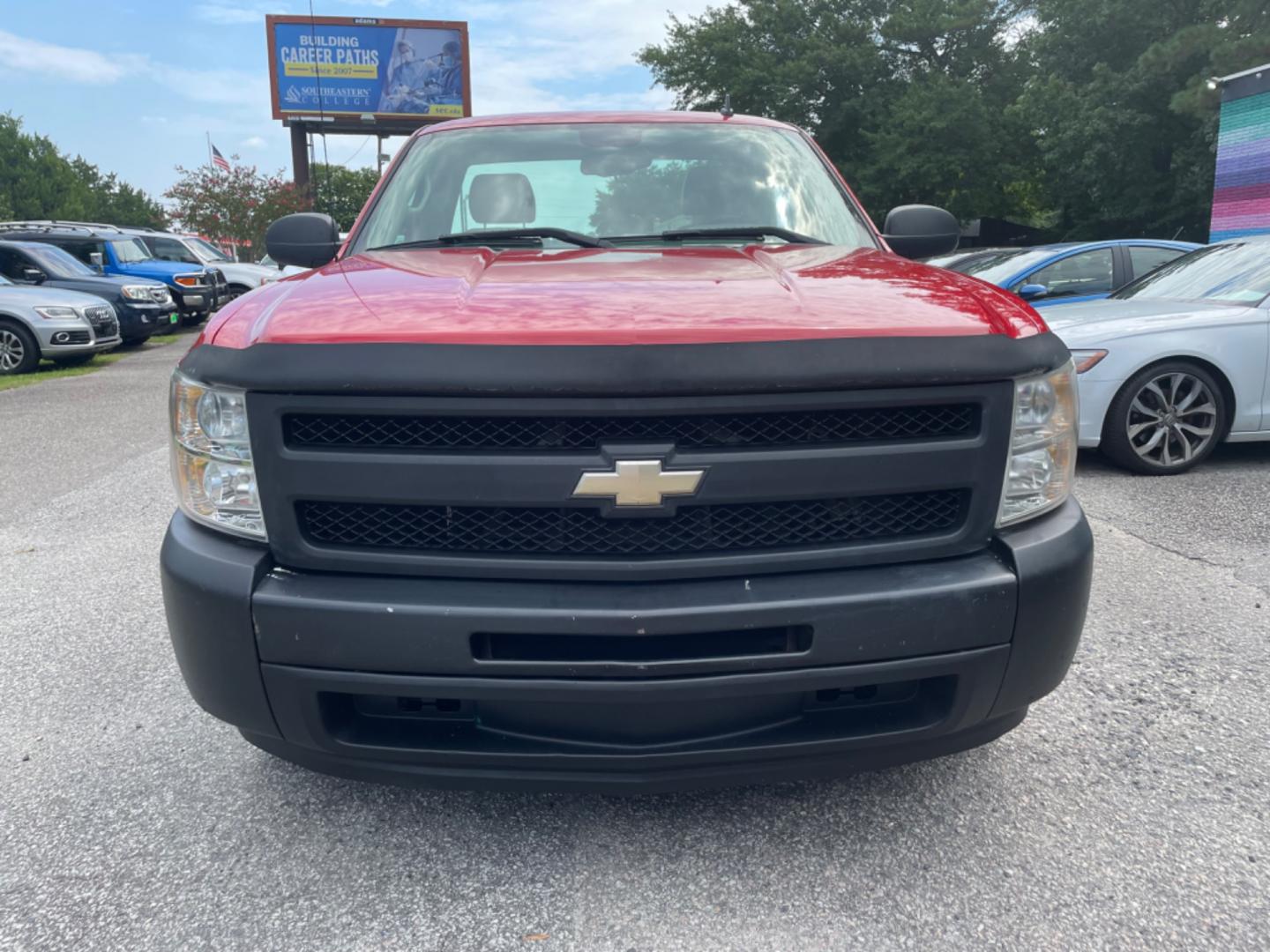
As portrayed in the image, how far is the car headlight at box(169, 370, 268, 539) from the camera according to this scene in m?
2.03

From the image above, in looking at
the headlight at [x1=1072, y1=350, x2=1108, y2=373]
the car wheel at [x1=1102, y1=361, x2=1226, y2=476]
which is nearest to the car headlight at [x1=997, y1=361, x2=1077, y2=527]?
the headlight at [x1=1072, y1=350, x2=1108, y2=373]

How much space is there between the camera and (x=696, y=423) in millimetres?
1955

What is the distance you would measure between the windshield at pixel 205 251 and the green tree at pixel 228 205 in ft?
34.6

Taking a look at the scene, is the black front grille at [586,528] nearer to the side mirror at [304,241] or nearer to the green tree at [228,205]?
the side mirror at [304,241]

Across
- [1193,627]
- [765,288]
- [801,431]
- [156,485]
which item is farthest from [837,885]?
[156,485]

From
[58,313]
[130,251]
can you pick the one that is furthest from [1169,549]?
[130,251]

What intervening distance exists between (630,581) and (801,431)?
1.50 ft

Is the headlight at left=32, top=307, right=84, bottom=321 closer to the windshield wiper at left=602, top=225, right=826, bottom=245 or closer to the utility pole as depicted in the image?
the windshield wiper at left=602, top=225, right=826, bottom=245

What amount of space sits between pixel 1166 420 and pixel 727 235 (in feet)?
13.7

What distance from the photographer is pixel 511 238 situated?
3016 millimetres

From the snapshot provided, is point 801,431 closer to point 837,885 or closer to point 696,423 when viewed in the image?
point 696,423

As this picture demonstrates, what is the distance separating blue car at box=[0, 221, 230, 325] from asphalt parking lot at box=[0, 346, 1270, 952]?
52.2ft

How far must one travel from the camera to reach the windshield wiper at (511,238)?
2996 mm

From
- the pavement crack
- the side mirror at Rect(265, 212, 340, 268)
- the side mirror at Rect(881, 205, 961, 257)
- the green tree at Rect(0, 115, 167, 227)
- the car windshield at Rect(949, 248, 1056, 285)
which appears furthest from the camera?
the green tree at Rect(0, 115, 167, 227)
